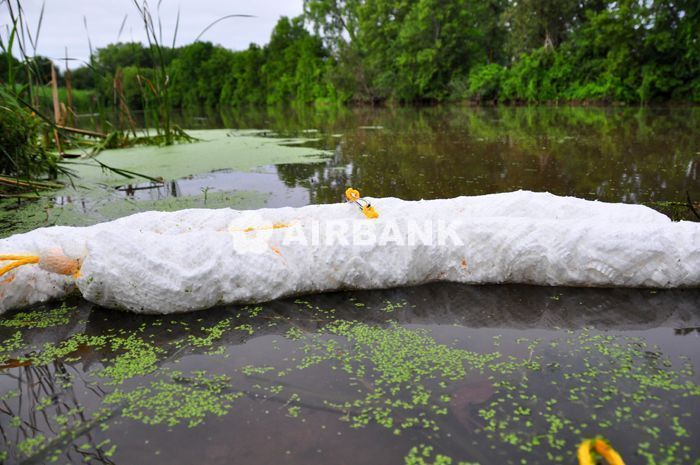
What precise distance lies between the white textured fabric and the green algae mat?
2.7 inches

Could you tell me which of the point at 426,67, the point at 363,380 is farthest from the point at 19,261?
the point at 426,67

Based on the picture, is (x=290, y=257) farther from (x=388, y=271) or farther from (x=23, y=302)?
(x=23, y=302)

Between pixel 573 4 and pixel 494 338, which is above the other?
pixel 573 4

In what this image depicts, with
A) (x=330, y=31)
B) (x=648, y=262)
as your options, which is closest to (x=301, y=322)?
(x=648, y=262)

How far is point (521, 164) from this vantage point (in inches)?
178

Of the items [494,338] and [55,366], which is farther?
[494,338]

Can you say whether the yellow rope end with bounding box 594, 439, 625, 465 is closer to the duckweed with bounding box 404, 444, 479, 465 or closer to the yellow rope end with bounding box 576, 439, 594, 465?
the yellow rope end with bounding box 576, 439, 594, 465

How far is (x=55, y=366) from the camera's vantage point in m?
1.41

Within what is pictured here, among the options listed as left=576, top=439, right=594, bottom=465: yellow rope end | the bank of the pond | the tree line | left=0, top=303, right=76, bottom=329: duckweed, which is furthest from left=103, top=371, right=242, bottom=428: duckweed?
the tree line

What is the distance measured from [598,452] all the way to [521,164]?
3.87 metres

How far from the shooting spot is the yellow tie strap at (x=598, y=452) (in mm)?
931

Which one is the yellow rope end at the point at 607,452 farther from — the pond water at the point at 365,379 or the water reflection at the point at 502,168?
the water reflection at the point at 502,168

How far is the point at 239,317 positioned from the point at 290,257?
0.27 m

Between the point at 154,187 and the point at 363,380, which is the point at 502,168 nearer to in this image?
the point at 154,187
